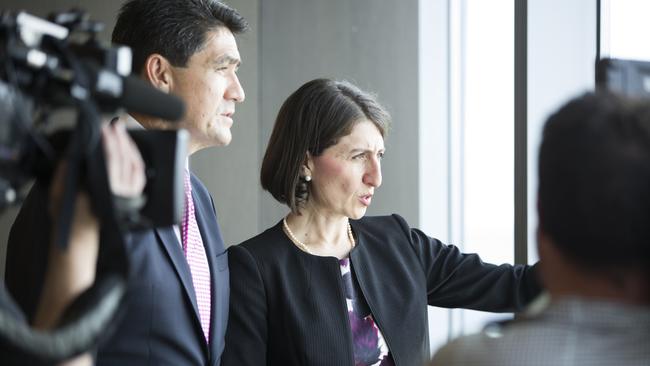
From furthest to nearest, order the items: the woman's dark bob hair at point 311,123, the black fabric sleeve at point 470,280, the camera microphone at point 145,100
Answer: the woman's dark bob hair at point 311,123 → the black fabric sleeve at point 470,280 → the camera microphone at point 145,100

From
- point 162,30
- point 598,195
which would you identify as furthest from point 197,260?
point 598,195

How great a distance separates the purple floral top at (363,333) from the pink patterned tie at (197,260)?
39cm

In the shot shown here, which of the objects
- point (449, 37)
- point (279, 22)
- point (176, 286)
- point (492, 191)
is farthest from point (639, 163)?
point (279, 22)

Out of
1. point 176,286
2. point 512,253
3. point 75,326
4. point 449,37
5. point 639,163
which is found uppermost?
point 449,37

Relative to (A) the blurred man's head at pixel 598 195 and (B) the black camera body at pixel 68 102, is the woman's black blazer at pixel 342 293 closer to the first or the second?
(B) the black camera body at pixel 68 102

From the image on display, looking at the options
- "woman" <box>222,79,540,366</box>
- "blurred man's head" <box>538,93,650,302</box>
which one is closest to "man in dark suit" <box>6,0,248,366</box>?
"woman" <box>222,79,540,366</box>

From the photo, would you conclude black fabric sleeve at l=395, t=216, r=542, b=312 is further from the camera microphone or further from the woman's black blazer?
the camera microphone

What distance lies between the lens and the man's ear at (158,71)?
1.92 meters

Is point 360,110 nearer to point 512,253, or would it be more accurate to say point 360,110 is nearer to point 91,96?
point 512,253

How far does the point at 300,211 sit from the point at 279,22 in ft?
7.10

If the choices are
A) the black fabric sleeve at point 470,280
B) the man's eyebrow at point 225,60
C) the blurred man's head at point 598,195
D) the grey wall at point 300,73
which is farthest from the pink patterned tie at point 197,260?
the grey wall at point 300,73

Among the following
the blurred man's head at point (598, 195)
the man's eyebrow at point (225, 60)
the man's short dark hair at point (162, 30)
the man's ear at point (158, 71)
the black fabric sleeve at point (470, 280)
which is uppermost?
the man's short dark hair at point (162, 30)

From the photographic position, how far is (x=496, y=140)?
121 inches

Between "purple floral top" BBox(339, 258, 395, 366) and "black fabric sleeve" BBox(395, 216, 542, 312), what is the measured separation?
22cm
